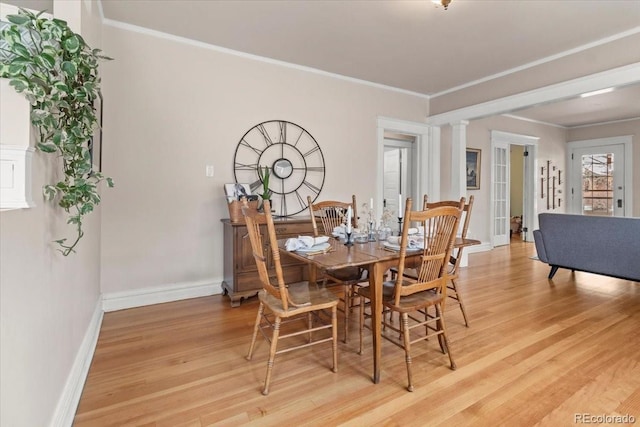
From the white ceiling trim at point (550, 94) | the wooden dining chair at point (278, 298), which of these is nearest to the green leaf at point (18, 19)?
the wooden dining chair at point (278, 298)

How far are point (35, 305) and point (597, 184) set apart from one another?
9377 mm

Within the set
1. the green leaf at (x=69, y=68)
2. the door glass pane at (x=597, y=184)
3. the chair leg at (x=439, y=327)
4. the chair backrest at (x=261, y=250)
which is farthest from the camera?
the door glass pane at (x=597, y=184)

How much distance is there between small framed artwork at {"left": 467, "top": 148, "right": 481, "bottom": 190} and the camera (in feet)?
20.0

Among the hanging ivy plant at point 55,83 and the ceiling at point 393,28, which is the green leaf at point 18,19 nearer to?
the hanging ivy plant at point 55,83

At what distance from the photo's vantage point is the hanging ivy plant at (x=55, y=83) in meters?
0.99

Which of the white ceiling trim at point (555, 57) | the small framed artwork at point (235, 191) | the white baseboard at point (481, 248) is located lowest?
the white baseboard at point (481, 248)

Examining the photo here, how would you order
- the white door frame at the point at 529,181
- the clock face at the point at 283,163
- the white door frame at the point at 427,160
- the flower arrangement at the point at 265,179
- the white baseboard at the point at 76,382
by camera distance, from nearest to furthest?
1. the white baseboard at the point at 76,382
2. the flower arrangement at the point at 265,179
3. the clock face at the point at 283,163
4. the white door frame at the point at 427,160
5. the white door frame at the point at 529,181

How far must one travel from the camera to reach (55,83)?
3.61 feet

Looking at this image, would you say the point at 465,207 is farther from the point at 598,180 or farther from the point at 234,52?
the point at 598,180

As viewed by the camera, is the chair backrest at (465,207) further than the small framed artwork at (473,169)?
No

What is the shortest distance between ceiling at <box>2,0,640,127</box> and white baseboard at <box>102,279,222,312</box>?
7.48 feet

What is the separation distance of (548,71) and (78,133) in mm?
4436

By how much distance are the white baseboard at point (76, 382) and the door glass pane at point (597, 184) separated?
9.11 metres

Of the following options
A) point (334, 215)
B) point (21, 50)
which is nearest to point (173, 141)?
point (334, 215)
